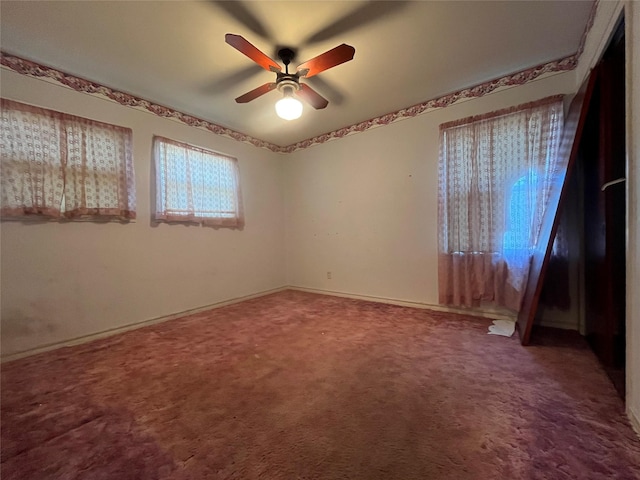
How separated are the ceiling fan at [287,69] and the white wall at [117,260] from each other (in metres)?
1.50

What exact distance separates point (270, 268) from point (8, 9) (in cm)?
346

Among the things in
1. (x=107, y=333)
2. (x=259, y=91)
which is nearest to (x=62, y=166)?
(x=107, y=333)

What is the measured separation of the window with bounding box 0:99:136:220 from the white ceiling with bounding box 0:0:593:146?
0.50 metres

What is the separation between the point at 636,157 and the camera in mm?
1190

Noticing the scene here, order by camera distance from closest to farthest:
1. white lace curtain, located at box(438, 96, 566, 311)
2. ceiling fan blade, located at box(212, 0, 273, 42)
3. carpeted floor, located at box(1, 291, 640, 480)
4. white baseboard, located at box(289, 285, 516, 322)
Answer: carpeted floor, located at box(1, 291, 640, 480) < ceiling fan blade, located at box(212, 0, 273, 42) < white lace curtain, located at box(438, 96, 566, 311) < white baseboard, located at box(289, 285, 516, 322)

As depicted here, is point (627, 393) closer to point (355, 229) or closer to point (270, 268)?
point (355, 229)

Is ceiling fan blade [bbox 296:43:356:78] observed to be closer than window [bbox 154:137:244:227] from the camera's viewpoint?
Yes

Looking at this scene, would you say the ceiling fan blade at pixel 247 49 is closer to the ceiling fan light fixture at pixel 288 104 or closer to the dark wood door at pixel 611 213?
the ceiling fan light fixture at pixel 288 104

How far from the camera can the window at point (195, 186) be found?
2.91 metres

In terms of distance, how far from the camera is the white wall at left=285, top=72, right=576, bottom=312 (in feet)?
9.87

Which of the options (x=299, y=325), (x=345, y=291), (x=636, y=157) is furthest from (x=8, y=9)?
(x=345, y=291)

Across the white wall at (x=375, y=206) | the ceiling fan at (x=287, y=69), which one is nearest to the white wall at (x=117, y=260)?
the white wall at (x=375, y=206)

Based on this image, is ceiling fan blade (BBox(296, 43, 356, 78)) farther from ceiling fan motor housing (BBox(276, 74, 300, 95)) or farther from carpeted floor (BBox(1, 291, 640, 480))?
carpeted floor (BBox(1, 291, 640, 480))

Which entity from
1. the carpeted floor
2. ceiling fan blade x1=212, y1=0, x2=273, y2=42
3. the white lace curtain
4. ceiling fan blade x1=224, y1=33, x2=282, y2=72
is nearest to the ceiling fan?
ceiling fan blade x1=224, y1=33, x2=282, y2=72
